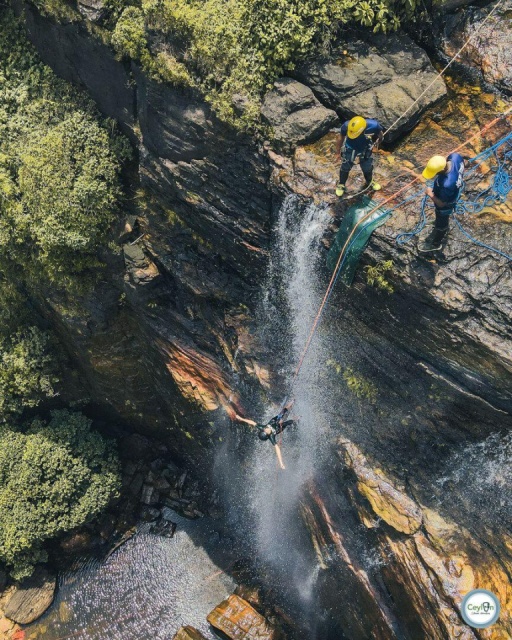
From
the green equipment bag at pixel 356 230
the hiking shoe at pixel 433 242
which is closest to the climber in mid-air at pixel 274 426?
the green equipment bag at pixel 356 230

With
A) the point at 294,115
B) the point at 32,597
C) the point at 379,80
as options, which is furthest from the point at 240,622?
the point at 379,80

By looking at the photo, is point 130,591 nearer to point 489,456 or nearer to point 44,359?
point 44,359

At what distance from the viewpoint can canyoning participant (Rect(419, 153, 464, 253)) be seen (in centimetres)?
855

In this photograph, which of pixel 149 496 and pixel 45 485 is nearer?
pixel 45 485

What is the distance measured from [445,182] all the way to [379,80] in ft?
10.8

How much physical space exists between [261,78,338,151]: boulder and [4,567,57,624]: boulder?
1597 centimetres

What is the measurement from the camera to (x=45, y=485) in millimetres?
16594

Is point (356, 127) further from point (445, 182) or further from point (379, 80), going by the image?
point (379, 80)

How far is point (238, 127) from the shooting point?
11094 mm

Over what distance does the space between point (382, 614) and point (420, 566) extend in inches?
93.5

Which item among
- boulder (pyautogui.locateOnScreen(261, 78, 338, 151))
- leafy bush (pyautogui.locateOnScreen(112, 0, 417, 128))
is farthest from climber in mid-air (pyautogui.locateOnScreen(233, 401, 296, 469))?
leafy bush (pyautogui.locateOnScreen(112, 0, 417, 128))

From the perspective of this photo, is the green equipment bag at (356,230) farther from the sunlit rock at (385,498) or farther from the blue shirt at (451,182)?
the sunlit rock at (385,498)

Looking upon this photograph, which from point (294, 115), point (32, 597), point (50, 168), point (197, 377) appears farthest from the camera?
point (32, 597)

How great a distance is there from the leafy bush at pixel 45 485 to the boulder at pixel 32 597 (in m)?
0.69
